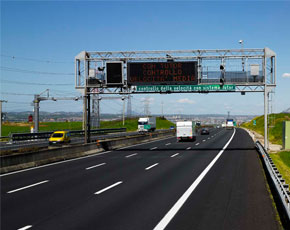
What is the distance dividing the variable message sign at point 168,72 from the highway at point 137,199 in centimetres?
1351

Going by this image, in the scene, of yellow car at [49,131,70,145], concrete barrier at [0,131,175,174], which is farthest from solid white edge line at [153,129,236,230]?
yellow car at [49,131,70,145]

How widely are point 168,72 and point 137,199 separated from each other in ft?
68.8

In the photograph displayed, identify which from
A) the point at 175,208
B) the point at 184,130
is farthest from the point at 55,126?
the point at 175,208

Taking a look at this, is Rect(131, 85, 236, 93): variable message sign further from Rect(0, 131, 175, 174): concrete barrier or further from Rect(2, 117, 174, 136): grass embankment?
Rect(2, 117, 174, 136): grass embankment

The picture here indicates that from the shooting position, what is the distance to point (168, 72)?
104 ft

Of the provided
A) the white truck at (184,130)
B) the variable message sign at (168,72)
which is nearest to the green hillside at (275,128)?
the white truck at (184,130)

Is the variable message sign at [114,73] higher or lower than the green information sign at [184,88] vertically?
higher

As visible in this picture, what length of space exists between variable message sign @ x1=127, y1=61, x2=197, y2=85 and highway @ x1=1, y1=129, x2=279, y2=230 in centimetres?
1351

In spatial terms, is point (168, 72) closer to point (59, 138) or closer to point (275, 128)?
point (59, 138)

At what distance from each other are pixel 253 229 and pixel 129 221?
3181 mm

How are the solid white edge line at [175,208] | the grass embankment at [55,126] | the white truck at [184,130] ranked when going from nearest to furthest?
1. the solid white edge line at [175,208]
2. the white truck at [184,130]
3. the grass embankment at [55,126]

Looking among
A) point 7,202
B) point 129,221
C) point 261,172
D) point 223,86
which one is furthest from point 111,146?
point 129,221

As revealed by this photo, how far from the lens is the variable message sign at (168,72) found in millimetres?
31672

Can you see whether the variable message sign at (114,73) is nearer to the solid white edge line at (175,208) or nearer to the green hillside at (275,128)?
the solid white edge line at (175,208)
